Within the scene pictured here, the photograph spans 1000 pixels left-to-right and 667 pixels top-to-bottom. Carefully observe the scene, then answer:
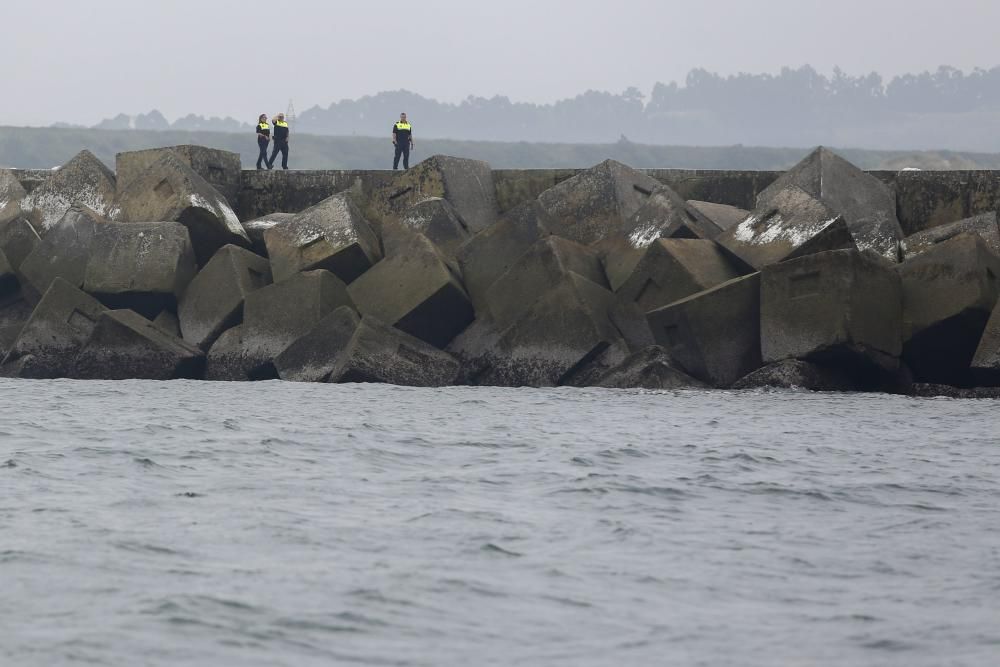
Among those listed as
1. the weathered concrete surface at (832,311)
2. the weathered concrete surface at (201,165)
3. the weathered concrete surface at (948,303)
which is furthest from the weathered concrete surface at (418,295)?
the weathered concrete surface at (948,303)

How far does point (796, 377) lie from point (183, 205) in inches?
250

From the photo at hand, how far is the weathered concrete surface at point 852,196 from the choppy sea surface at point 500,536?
2.52 metres

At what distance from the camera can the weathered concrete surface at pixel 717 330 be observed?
39.4 feet

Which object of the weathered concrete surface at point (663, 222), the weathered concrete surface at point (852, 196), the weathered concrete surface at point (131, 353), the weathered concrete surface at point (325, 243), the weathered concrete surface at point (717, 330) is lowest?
the weathered concrete surface at point (131, 353)

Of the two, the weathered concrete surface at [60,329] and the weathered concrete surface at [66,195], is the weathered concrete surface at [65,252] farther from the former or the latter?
the weathered concrete surface at [66,195]

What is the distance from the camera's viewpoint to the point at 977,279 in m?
11.8

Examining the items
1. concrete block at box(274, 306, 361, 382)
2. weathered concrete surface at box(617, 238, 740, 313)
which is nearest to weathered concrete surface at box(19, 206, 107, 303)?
concrete block at box(274, 306, 361, 382)

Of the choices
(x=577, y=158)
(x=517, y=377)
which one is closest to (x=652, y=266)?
(x=517, y=377)

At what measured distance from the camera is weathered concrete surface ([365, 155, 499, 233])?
50.6ft

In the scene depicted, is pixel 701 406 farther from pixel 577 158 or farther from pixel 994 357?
pixel 577 158

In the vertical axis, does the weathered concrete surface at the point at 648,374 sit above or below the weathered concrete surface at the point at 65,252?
below

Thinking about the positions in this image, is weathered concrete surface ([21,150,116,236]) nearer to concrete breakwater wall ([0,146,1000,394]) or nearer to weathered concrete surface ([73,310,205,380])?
concrete breakwater wall ([0,146,1000,394])

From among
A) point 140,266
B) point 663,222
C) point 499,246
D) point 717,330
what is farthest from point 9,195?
point 717,330

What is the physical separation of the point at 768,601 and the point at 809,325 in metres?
6.29
